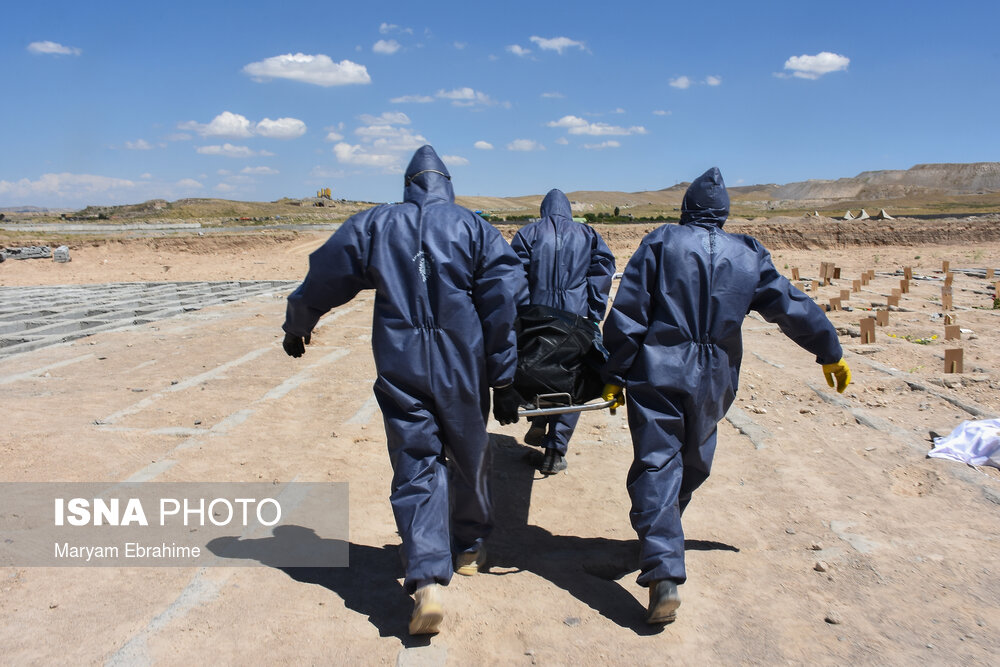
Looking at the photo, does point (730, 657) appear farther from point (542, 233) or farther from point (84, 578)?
point (542, 233)

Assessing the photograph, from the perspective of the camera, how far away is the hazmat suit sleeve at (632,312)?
3039mm

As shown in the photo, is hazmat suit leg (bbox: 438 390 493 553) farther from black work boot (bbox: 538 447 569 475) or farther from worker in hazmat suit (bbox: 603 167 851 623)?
black work boot (bbox: 538 447 569 475)

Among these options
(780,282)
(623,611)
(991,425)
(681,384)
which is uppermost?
(780,282)

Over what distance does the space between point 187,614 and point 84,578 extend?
62 centimetres

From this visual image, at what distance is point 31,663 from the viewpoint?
8.00ft

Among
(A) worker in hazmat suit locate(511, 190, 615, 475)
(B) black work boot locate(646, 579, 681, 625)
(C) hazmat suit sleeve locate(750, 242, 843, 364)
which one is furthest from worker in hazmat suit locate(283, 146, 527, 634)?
(A) worker in hazmat suit locate(511, 190, 615, 475)

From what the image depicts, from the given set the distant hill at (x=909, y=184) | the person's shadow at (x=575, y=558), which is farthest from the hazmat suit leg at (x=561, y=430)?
the distant hill at (x=909, y=184)

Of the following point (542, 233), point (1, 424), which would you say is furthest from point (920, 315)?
point (1, 424)

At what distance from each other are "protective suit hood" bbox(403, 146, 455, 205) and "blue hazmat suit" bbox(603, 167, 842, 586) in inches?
35.3

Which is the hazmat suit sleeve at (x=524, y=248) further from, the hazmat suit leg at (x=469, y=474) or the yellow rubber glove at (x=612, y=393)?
the hazmat suit leg at (x=469, y=474)

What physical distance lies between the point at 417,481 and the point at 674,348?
120 cm

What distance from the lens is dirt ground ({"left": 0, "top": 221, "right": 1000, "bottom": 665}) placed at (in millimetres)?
2678

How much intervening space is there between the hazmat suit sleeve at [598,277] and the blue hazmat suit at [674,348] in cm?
185

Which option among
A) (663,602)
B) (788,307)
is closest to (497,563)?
(663,602)
